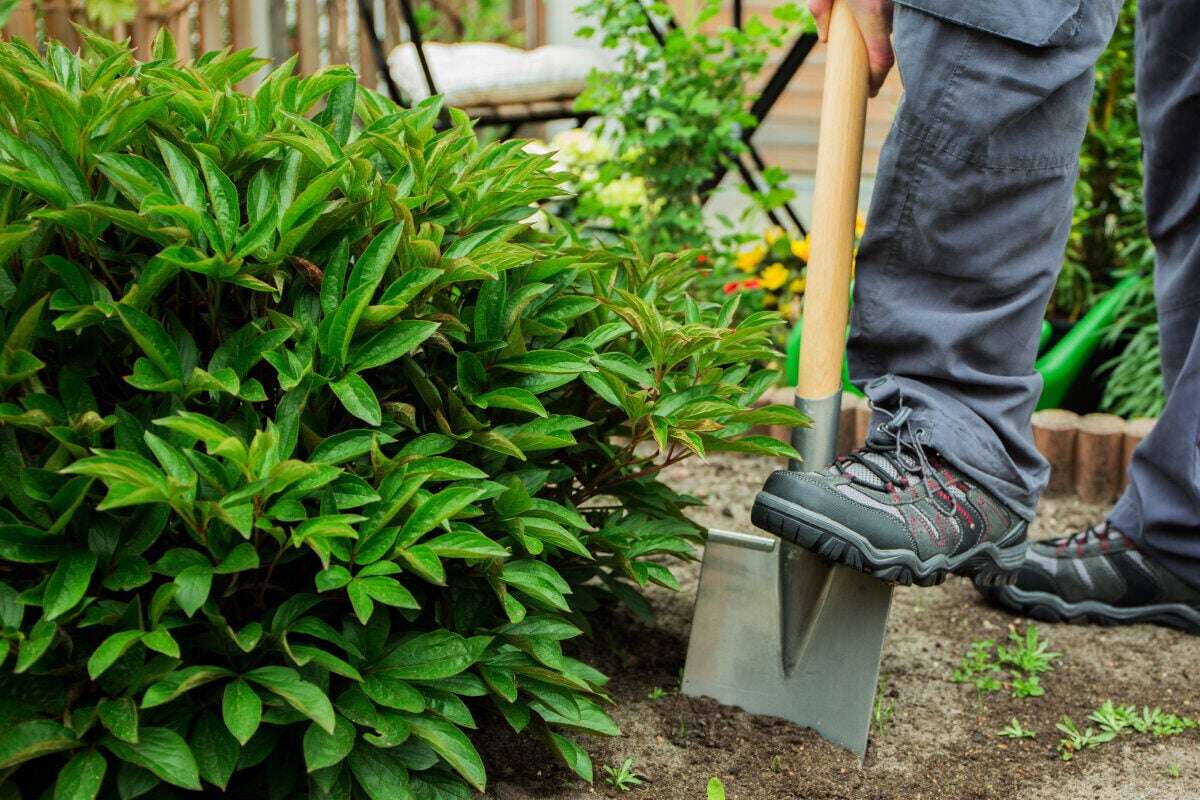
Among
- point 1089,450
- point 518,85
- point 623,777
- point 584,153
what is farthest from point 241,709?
point 518,85

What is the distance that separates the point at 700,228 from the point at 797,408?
1.50 metres

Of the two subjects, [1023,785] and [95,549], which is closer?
[95,549]

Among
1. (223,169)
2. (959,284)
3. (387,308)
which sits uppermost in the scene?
(223,169)

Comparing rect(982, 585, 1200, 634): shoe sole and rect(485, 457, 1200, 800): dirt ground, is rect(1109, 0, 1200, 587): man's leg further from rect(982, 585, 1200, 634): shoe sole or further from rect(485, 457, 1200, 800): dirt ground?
rect(485, 457, 1200, 800): dirt ground

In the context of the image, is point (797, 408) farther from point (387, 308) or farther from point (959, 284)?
point (387, 308)

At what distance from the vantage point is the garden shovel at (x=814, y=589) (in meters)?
1.63

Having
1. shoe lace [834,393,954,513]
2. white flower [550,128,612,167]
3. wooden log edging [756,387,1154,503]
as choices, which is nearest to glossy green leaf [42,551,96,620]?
shoe lace [834,393,954,513]

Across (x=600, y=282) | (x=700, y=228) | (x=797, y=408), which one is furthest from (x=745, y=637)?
(x=700, y=228)

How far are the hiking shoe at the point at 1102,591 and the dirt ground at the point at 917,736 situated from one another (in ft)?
0.09

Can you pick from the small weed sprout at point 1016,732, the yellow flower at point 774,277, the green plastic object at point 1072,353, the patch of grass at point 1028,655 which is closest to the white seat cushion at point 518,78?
the yellow flower at point 774,277

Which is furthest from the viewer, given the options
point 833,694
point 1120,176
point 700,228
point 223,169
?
point 1120,176

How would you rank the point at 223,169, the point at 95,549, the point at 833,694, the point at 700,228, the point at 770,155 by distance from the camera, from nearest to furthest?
the point at 95,549 < the point at 223,169 < the point at 833,694 < the point at 700,228 < the point at 770,155

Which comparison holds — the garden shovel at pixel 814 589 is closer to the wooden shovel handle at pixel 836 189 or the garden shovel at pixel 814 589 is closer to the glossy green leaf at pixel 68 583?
the wooden shovel handle at pixel 836 189

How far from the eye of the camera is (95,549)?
3.60 feet
